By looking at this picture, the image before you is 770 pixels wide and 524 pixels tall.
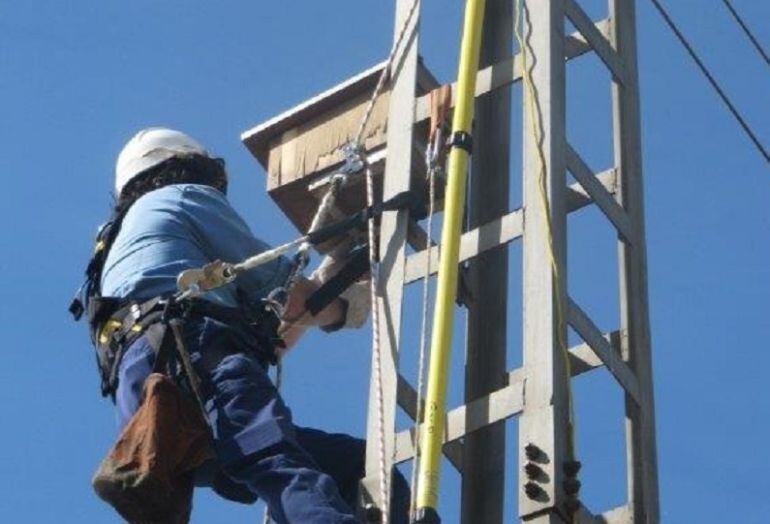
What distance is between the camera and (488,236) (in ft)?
18.6

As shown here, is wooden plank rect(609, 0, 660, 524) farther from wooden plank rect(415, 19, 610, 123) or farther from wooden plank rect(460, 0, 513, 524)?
wooden plank rect(460, 0, 513, 524)

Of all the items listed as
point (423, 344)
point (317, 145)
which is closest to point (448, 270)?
point (423, 344)

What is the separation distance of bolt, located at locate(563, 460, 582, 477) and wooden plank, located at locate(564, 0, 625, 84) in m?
1.59

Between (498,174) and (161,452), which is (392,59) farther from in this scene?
(161,452)

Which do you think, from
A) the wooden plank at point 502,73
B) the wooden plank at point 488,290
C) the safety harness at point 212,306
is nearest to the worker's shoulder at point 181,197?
the safety harness at point 212,306

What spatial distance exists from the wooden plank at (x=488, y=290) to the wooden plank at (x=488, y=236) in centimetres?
15

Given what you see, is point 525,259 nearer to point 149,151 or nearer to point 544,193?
point 544,193

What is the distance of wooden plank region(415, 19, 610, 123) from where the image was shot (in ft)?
19.5

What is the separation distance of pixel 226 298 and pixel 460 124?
3.08 ft

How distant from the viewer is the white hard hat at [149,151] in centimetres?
675

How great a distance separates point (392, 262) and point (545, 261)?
0.59 metres

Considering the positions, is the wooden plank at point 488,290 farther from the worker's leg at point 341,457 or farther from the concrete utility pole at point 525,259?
the worker's leg at point 341,457

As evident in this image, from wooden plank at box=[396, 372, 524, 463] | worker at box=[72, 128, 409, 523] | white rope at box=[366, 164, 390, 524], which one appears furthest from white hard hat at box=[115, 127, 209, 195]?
wooden plank at box=[396, 372, 524, 463]

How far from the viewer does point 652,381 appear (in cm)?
573
